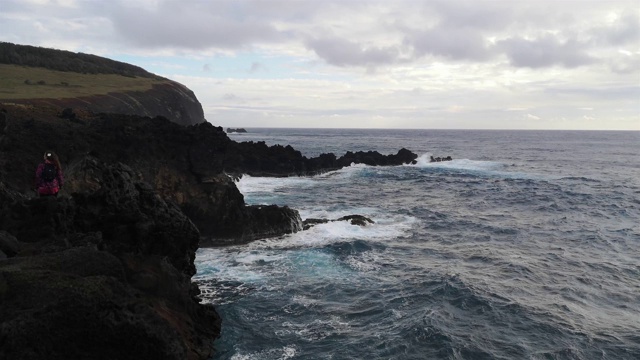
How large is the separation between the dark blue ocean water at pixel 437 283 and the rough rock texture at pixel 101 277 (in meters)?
3.28

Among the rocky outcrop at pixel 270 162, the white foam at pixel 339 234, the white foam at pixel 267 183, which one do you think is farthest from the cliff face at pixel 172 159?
the rocky outcrop at pixel 270 162

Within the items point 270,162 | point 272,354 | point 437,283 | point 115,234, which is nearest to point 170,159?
point 115,234

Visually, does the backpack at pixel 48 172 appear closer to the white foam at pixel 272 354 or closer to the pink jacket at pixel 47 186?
the pink jacket at pixel 47 186

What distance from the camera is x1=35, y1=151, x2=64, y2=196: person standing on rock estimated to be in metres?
14.6

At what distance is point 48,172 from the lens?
577 inches

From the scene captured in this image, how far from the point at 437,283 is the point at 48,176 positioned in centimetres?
1654

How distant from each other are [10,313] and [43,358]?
Result: 0.99 m

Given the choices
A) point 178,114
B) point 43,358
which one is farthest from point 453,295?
point 178,114

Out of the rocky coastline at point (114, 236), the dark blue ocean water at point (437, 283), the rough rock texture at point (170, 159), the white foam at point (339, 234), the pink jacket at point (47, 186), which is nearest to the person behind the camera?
the rocky coastline at point (114, 236)

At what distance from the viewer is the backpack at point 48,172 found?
14.6 m

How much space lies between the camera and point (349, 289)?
20.4 meters

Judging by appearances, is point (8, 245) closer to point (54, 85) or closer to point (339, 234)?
point (339, 234)

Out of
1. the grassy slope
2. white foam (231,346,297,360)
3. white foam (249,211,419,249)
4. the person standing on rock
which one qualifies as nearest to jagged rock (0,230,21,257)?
the person standing on rock

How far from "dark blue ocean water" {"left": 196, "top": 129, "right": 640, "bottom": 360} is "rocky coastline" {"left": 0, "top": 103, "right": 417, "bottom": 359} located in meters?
2.81
